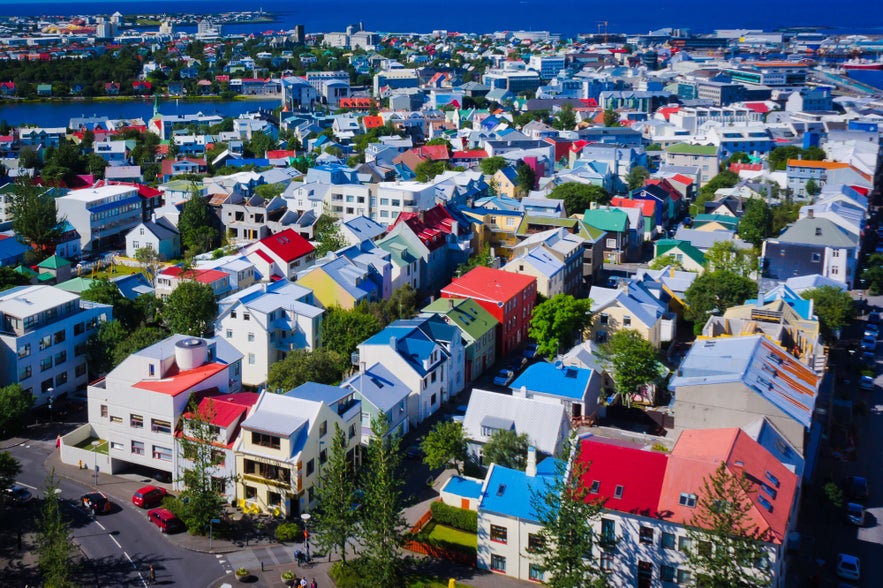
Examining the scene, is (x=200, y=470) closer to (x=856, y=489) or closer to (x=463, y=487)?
(x=463, y=487)

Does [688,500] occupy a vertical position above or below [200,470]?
above

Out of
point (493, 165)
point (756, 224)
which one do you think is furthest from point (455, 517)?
point (493, 165)

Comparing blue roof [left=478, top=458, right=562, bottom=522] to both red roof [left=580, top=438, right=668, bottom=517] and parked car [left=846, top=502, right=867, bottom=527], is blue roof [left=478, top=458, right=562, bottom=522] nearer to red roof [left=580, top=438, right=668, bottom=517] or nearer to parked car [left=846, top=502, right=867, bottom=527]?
red roof [left=580, top=438, right=668, bottom=517]

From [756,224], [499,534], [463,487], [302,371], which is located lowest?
[463,487]

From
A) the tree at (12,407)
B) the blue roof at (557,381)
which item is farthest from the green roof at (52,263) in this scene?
the blue roof at (557,381)

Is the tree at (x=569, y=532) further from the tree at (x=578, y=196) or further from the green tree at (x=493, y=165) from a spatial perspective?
the green tree at (x=493, y=165)

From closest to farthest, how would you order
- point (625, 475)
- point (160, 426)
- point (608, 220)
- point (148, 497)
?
point (625, 475)
point (148, 497)
point (160, 426)
point (608, 220)
